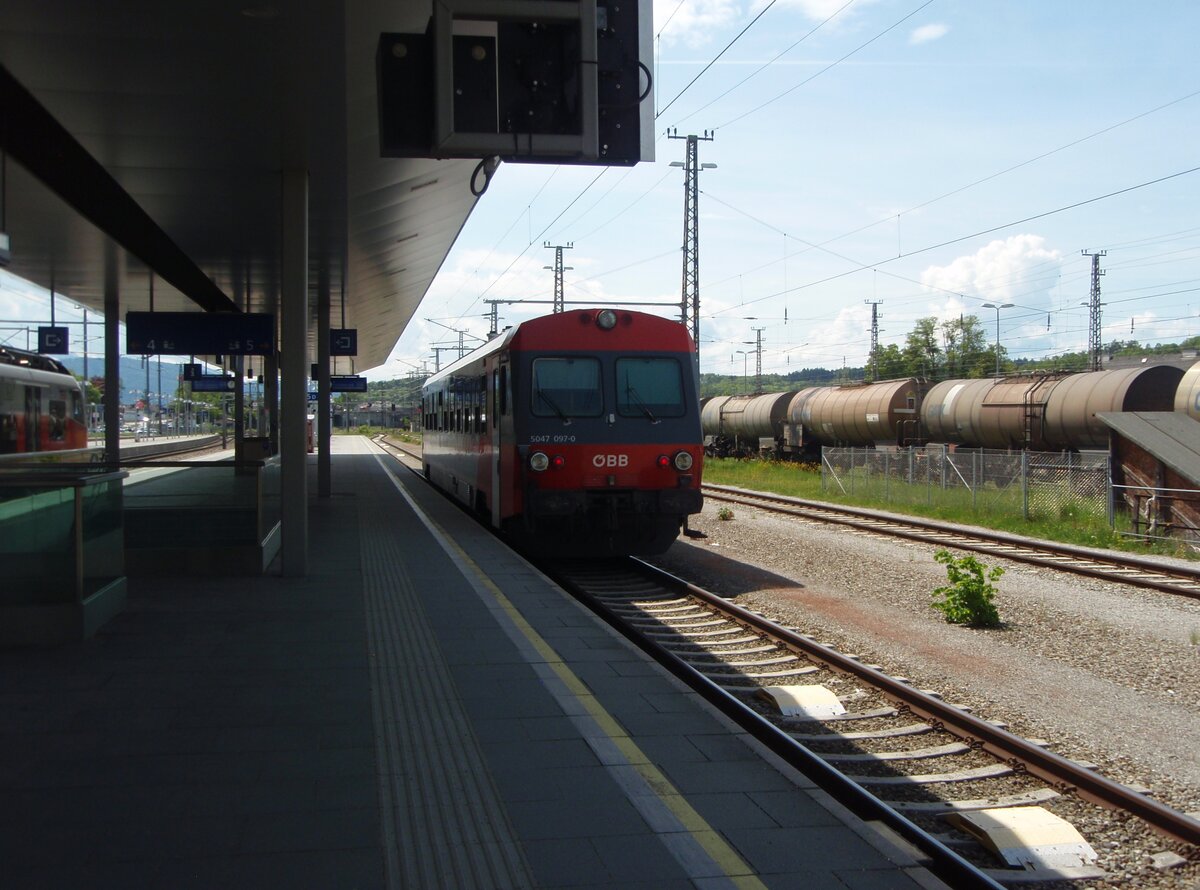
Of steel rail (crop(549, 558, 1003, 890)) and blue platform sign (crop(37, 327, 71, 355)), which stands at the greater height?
blue platform sign (crop(37, 327, 71, 355))

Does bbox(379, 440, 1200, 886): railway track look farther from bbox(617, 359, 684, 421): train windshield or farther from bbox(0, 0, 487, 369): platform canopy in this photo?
bbox(0, 0, 487, 369): platform canopy

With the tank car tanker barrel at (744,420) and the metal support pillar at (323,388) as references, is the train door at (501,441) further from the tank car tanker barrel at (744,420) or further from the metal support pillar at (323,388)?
the tank car tanker barrel at (744,420)

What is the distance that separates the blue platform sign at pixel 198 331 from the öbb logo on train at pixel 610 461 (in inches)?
234

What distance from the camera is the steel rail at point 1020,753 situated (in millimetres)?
5109

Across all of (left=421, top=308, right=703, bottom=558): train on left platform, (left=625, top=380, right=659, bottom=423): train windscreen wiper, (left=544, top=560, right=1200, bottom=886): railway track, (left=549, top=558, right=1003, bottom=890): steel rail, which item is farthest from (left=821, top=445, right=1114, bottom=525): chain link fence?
→ (left=549, top=558, right=1003, bottom=890): steel rail

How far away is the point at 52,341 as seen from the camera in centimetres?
2280

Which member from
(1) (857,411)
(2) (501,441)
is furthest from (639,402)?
(1) (857,411)

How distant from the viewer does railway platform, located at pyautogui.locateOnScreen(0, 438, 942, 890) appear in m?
3.95

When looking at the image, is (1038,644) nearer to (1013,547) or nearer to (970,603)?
(970,603)

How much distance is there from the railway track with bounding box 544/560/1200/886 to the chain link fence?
11409 mm

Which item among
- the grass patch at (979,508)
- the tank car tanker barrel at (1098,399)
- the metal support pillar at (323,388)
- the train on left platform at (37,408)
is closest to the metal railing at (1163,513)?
the grass patch at (979,508)

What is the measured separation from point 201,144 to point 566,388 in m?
5.08

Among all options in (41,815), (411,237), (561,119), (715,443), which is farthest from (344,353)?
(715,443)

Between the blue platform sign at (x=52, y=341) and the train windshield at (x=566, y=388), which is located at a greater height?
the blue platform sign at (x=52, y=341)
